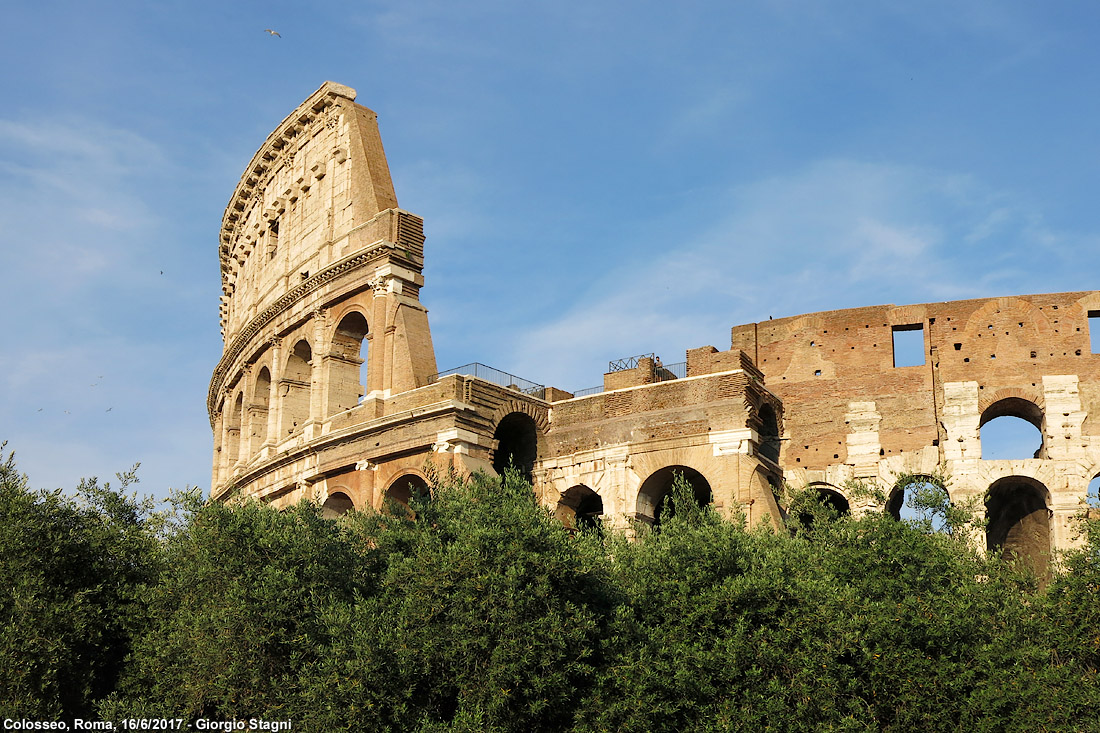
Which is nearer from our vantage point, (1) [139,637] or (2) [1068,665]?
(2) [1068,665]

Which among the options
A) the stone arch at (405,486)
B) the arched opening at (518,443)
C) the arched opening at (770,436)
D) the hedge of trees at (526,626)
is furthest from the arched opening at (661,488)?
the hedge of trees at (526,626)

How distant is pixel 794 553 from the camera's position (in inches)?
682

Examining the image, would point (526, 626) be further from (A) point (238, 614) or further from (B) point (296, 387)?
(B) point (296, 387)

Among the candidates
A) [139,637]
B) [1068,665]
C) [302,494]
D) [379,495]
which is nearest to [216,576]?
[139,637]

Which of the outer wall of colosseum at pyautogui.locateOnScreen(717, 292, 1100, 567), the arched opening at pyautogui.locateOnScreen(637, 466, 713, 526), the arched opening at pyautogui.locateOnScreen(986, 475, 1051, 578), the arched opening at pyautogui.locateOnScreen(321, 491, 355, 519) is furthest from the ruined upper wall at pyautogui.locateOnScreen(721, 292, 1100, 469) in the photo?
the arched opening at pyautogui.locateOnScreen(321, 491, 355, 519)

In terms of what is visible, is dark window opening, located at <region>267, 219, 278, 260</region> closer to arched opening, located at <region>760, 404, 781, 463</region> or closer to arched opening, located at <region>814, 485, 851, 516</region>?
arched opening, located at <region>760, 404, 781, 463</region>

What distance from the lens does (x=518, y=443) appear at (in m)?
26.4

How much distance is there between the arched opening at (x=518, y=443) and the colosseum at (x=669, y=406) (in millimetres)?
44

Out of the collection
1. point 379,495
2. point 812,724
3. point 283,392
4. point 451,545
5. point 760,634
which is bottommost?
point 812,724

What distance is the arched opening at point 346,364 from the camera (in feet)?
90.5

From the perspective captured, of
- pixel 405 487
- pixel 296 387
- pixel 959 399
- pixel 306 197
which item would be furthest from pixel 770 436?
pixel 306 197

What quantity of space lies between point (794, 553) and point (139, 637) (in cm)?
951

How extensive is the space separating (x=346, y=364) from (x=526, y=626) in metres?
14.1

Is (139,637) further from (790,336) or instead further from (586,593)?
(790,336)
